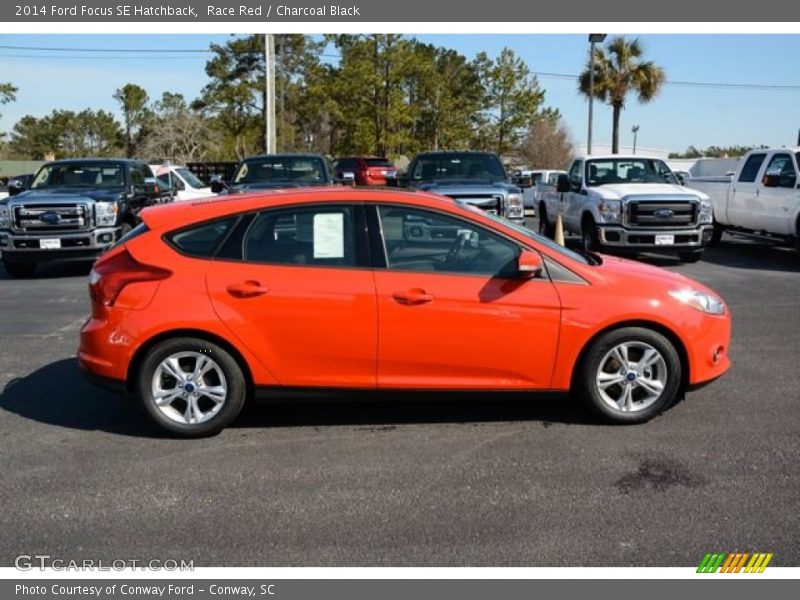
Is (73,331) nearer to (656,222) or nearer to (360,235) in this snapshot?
(360,235)

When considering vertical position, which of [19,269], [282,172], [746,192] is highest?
[282,172]

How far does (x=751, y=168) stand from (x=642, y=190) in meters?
3.04

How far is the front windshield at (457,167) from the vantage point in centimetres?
1399

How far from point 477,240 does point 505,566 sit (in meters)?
2.33

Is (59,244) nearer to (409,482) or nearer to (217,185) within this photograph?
(217,185)

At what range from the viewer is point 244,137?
49469mm

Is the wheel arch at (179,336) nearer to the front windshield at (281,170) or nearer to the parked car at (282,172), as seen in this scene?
the parked car at (282,172)

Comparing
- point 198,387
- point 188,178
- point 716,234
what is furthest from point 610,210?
point 188,178

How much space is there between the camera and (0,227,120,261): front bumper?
12.5 metres

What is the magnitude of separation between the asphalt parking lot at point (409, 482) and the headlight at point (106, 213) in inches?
259

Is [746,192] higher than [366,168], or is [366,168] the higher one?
[366,168]

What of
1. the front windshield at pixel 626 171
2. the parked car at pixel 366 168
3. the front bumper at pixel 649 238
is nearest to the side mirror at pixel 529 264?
the front bumper at pixel 649 238

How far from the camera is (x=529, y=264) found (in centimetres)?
509

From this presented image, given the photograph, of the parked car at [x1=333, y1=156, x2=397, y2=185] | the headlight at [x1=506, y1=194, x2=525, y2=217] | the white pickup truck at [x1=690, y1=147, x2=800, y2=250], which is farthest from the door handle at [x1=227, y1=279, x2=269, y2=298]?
the parked car at [x1=333, y1=156, x2=397, y2=185]
